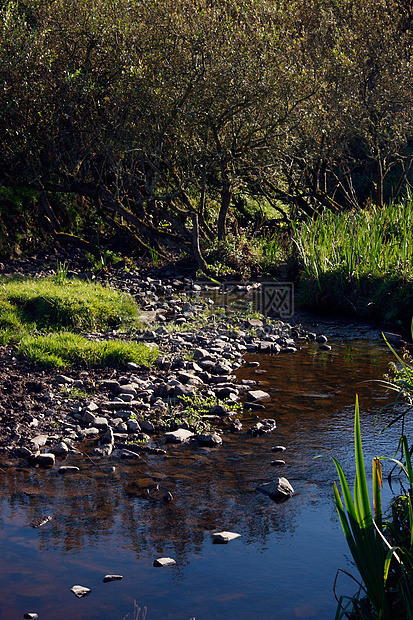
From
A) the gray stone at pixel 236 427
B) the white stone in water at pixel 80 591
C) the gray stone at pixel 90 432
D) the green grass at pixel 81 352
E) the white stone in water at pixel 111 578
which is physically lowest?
the white stone in water at pixel 80 591

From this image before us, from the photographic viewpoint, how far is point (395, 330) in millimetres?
11141

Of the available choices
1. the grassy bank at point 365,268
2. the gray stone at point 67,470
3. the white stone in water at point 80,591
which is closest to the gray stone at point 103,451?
the gray stone at point 67,470

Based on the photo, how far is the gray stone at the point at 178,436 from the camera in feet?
20.3

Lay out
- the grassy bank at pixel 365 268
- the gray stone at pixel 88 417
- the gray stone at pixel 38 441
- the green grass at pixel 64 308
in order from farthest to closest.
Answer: the grassy bank at pixel 365 268 → the green grass at pixel 64 308 → the gray stone at pixel 88 417 → the gray stone at pixel 38 441

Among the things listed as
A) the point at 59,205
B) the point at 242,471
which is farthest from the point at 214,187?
the point at 242,471

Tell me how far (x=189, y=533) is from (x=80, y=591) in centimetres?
98

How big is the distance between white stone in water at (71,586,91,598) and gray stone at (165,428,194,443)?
247cm

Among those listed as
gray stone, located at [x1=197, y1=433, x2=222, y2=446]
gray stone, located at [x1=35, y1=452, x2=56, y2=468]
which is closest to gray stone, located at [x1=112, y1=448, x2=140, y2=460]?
gray stone, located at [x1=35, y1=452, x2=56, y2=468]

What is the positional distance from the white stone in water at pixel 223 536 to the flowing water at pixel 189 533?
0.05 m

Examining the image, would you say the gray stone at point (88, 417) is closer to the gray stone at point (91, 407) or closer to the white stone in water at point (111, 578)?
the gray stone at point (91, 407)

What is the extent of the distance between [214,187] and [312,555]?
15750 millimetres

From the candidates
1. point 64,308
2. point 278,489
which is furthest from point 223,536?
point 64,308

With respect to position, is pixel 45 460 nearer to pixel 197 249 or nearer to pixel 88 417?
pixel 88 417

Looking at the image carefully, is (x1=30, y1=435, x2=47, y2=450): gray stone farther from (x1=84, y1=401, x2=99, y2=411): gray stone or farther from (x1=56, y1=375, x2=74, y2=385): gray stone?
→ (x1=56, y1=375, x2=74, y2=385): gray stone
